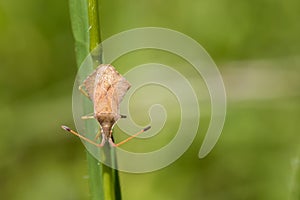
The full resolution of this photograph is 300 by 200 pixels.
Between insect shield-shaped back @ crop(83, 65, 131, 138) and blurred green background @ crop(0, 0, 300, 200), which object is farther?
blurred green background @ crop(0, 0, 300, 200)

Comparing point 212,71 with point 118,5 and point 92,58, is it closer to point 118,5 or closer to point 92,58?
point 118,5

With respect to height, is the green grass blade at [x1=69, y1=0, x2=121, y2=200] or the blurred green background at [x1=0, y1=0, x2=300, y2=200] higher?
the blurred green background at [x1=0, y1=0, x2=300, y2=200]

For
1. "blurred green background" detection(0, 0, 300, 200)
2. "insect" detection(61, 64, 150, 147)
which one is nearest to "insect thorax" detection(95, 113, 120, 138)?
"insect" detection(61, 64, 150, 147)

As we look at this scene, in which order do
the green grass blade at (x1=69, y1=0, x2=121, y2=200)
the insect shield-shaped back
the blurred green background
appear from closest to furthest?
the green grass blade at (x1=69, y1=0, x2=121, y2=200), the insect shield-shaped back, the blurred green background

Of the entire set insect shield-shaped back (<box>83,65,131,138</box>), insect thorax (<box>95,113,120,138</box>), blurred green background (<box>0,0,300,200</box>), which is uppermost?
blurred green background (<box>0,0,300,200</box>)

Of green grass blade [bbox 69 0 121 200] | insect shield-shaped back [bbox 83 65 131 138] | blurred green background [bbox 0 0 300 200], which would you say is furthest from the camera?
blurred green background [bbox 0 0 300 200]

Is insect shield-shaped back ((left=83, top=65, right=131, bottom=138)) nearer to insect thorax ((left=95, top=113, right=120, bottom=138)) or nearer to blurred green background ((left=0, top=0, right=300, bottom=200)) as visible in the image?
insect thorax ((left=95, top=113, right=120, bottom=138))

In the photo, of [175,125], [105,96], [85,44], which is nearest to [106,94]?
[105,96]

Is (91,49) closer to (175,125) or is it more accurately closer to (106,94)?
(106,94)

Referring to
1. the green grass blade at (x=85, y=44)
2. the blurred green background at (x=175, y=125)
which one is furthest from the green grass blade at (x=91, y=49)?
the blurred green background at (x=175, y=125)
